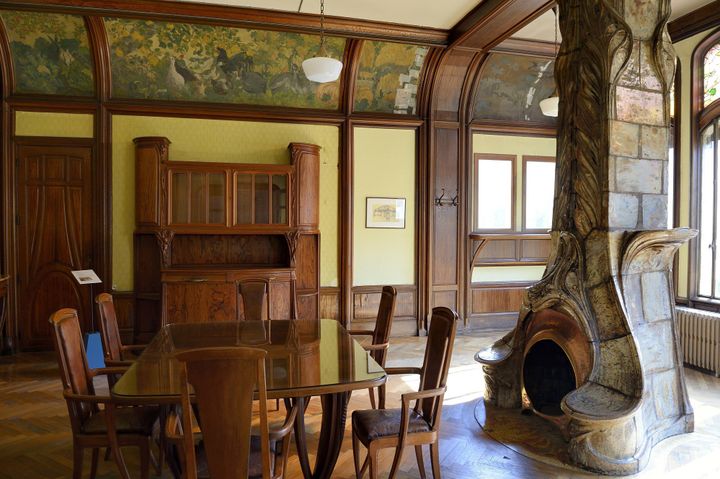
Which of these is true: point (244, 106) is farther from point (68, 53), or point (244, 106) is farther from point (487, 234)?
point (487, 234)

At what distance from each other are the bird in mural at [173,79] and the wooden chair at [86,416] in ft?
13.9

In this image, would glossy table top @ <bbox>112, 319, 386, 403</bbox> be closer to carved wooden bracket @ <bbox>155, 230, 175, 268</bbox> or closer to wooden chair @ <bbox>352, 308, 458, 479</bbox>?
wooden chair @ <bbox>352, 308, 458, 479</bbox>

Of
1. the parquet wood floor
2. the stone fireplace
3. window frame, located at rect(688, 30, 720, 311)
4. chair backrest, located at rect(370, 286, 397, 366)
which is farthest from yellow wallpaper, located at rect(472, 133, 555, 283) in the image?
chair backrest, located at rect(370, 286, 397, 366)

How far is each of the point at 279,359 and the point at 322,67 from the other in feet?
8.16

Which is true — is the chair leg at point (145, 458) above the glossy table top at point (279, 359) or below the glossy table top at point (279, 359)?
below

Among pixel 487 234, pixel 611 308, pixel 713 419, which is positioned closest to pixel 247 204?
pixel 487 234

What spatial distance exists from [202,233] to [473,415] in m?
3.73

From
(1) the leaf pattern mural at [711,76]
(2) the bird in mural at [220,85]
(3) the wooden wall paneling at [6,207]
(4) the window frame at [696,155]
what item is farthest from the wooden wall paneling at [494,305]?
(3) the wooden wall paneling at [6,207]

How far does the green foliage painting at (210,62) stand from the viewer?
598 cm

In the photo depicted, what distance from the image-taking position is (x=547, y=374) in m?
4.34

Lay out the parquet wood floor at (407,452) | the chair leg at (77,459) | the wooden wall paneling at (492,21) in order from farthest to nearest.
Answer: the wooden wall paneling at (492,21) → the parquet wood floor at (407,452) → the chair leg at (77,459)

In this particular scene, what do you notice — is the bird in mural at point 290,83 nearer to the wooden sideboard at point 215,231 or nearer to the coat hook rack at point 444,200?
the wooden sideboard at point 215,231

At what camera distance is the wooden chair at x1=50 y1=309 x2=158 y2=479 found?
254 centimetres

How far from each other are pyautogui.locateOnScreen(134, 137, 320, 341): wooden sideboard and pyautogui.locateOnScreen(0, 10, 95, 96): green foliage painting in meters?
1.12
